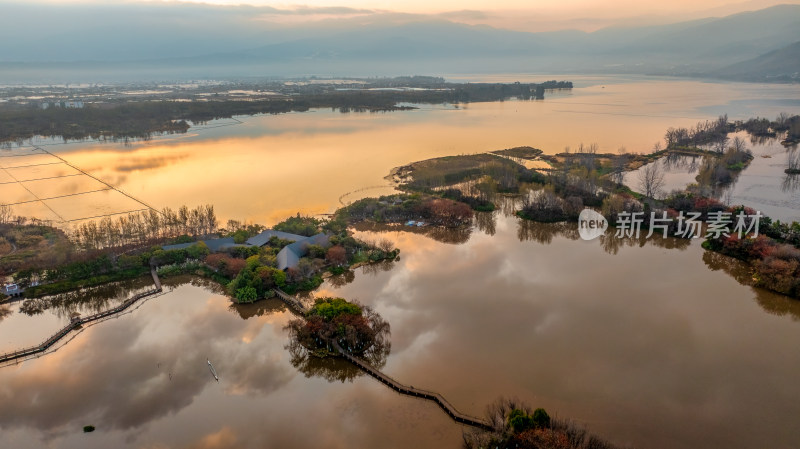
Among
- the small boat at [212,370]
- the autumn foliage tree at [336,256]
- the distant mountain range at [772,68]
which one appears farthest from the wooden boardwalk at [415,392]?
the distant mountain range at [772,68]

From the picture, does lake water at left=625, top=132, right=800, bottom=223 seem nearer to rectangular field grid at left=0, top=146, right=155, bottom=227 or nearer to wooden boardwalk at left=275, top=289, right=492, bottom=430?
wooden boardwalk at left=275, top=289, right=492, bottom=430

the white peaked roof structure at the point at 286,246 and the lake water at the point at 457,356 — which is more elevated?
the white peaked roof structure at the point at 286,246

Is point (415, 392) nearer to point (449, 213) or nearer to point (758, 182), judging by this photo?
point (449, 213)

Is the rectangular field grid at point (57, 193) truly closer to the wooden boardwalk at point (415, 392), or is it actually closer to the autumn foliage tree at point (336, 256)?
the autumn foliage tree at point (336, 256)

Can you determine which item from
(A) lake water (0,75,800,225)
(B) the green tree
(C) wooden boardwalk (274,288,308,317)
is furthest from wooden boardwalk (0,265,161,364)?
(A) lake water (0,75,800,225)

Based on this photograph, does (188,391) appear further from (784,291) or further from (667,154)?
(667,154)

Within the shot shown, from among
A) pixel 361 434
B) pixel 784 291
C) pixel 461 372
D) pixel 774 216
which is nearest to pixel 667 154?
pixel 774 216
